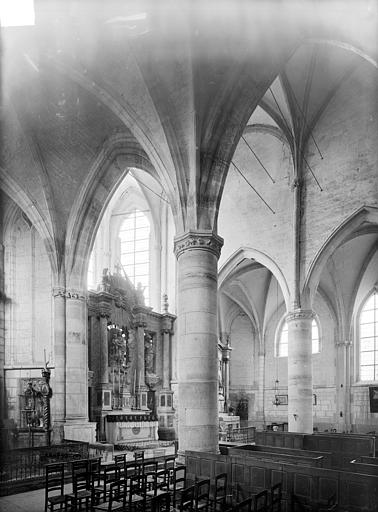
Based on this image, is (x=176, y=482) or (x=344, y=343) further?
(x=344, y=343)

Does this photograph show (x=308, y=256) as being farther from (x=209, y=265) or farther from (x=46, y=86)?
(x=46, y=86)

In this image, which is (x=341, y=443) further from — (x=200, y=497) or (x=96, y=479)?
(x=200, y=497)

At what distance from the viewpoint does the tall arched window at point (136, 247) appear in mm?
29609

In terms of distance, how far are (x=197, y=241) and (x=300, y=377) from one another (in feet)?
33.0

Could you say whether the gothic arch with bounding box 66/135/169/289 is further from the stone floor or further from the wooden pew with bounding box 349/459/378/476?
the wooden pew with bounding box 349/459/378/476

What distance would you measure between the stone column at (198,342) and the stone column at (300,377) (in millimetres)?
8973

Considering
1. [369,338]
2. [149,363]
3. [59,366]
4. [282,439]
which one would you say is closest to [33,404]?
[59,366]

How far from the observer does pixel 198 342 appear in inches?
470

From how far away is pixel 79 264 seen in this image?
2017 centimetres

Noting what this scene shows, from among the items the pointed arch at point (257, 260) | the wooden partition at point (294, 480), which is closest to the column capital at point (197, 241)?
the wooden partition at point (294, 480)

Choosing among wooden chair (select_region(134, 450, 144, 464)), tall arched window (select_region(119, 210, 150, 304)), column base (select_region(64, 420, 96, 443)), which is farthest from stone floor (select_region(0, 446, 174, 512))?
tall arched window (select_region(119, 210, 150, 304))

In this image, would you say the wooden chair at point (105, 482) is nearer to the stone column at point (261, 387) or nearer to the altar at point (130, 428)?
the altar at point (130, 428)

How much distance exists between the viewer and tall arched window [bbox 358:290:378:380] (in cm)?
2973

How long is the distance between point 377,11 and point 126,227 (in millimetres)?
23423
